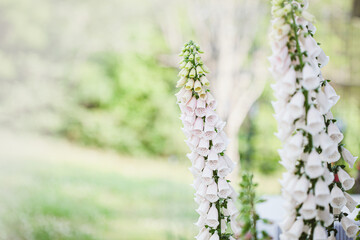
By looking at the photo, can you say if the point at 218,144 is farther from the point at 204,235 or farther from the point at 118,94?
the point at 118,94

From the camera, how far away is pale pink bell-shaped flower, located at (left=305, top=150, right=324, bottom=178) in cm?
58

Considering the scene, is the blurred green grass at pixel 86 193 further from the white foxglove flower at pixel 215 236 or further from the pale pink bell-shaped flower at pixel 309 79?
the pale pink bell-shaped flower at pixel 309 79

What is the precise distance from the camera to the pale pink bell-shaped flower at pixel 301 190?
0.58 meters

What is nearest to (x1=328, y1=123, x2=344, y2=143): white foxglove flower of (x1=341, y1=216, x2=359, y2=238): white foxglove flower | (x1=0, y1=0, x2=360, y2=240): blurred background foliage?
(x1=341, y1=216, x2=359, y2=238): white foxglove flower

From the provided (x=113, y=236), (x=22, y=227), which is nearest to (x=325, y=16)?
(x=113, y=236)

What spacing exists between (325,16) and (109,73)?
124 inches

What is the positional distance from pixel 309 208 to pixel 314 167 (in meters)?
0.05

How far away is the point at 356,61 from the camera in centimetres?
591

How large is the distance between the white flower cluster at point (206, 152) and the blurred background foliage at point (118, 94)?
4428 mm

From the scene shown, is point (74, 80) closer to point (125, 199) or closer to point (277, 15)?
point (125, 199)

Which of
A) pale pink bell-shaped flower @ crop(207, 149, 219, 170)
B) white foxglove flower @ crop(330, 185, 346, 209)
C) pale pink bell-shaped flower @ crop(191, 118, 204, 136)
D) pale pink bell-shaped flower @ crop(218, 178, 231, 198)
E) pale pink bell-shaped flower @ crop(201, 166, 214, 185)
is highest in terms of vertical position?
pale pink bell-shaped flower @ crop(191, 118, 204, 136)

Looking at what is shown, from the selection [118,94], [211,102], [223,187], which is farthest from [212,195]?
[118,94]

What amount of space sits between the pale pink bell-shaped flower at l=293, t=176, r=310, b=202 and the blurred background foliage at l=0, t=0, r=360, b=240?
4569 millimetres

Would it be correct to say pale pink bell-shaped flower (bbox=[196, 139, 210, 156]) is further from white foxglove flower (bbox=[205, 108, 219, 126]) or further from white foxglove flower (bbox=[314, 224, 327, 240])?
white foxglove flower (bbox=[314, 224, 327, 240])
